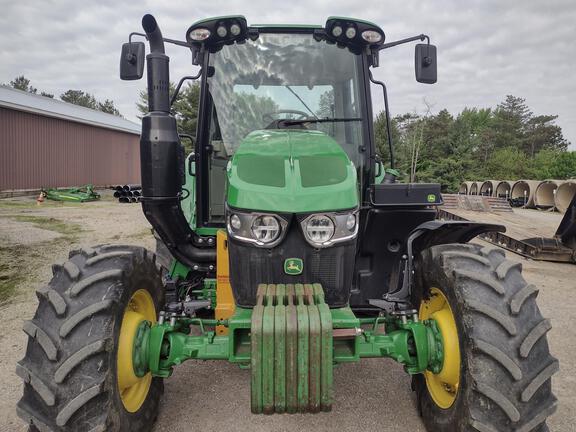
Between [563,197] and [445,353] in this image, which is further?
[563,197]

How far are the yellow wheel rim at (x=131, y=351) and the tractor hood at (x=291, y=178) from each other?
811 mm

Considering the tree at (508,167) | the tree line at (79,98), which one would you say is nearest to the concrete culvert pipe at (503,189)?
the tree at (508,167)

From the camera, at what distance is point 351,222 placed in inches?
95.3

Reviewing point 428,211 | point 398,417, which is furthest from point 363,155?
point 398,417

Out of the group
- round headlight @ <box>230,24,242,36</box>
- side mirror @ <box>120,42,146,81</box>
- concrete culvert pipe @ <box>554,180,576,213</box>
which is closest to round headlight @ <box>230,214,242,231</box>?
side mirror @ <box>120,42,146,81</box>

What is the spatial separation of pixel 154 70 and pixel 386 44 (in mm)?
1773

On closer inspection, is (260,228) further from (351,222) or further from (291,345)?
(291,345)

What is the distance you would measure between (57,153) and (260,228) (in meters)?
21.9

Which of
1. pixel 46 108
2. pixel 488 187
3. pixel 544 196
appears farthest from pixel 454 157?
pixel 46 108

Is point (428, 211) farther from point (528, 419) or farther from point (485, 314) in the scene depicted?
point (528, 419)

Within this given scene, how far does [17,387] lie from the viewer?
3152 millimetres

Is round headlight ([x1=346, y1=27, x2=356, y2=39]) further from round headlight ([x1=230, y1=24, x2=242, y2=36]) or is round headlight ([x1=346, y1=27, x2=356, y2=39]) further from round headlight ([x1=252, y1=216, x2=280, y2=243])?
round headlight ([x1=252, y1=216, x2=280, y2=243])

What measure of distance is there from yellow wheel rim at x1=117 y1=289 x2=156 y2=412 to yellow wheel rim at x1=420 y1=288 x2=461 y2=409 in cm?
160

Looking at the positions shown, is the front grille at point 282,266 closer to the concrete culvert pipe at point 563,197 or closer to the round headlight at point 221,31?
the round headlight at point 221,31
